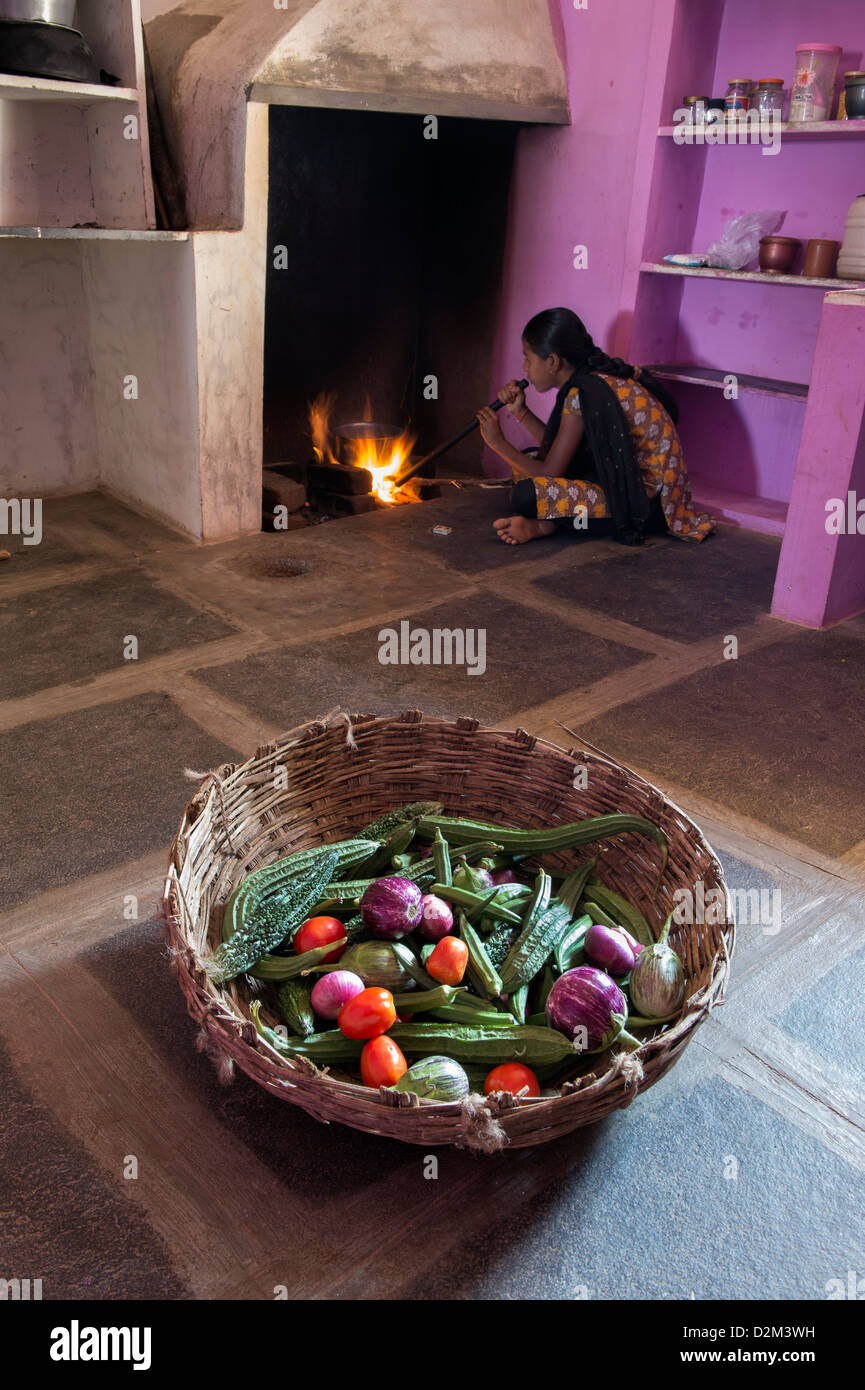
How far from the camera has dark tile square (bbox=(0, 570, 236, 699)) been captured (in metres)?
3.94

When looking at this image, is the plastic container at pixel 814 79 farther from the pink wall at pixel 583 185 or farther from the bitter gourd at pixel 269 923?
the bitter gourd at pixel 269 923

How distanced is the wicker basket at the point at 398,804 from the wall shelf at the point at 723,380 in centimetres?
356

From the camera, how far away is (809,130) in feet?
16.8

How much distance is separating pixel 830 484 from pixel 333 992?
340 cm

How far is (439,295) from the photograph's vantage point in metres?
6.92

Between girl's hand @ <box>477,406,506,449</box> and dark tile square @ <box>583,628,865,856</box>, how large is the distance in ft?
6.76

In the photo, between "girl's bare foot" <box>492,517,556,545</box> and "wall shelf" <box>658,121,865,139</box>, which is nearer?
"wall shelf" <box>658,121,865,139</box>

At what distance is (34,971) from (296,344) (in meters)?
4.75

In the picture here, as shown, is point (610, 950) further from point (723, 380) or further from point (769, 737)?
point (723, 380)

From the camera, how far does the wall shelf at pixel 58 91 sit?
4105mm

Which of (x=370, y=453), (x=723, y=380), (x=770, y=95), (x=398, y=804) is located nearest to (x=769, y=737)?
(x=398, y=804)

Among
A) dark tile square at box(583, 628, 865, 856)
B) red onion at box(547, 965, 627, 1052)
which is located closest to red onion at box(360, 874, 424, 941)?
red onion at box(547, 965, 627, 1052)

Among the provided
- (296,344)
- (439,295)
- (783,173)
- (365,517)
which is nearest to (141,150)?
(296,344)

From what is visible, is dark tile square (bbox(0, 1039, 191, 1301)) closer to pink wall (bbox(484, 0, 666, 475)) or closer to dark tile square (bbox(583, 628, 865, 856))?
dark tile square (bbox(583, 628, 865, 856))
